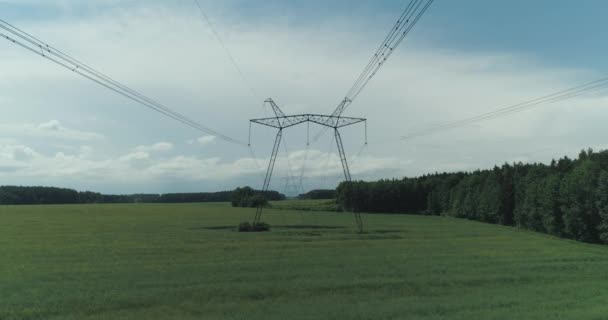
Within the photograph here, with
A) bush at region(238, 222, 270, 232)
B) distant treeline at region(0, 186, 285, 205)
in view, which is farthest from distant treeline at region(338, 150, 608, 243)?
distant treeline at region(0, 186, 285, 205)

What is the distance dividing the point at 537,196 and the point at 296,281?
41.5m

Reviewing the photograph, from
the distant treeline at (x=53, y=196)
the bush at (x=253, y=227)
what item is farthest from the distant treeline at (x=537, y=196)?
the distant treeline at (x=53, y=196)

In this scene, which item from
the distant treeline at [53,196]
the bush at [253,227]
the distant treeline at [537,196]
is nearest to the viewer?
the distant treeline at [537,196]

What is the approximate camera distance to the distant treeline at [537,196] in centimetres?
4194

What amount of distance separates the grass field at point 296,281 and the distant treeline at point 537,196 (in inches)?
382

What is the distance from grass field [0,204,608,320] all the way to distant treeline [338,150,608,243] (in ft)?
31.9

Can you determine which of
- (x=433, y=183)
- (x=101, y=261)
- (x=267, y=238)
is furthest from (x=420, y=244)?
(x=433, y=183)

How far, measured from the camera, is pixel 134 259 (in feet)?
87.2

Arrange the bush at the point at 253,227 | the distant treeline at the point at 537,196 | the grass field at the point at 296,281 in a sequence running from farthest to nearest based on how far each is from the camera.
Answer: the bush at the point at 253,227 → the distant treeline at the point at 537,196 → the grass field at the point at 296,281

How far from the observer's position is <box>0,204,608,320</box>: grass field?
15164 mm

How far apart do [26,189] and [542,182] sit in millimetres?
156841

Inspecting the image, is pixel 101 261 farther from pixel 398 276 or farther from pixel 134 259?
pixel 398 276

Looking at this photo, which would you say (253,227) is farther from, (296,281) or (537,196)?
(537,196)

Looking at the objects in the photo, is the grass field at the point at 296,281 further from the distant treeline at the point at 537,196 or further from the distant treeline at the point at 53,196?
the distant treeline at the point at 53,196
